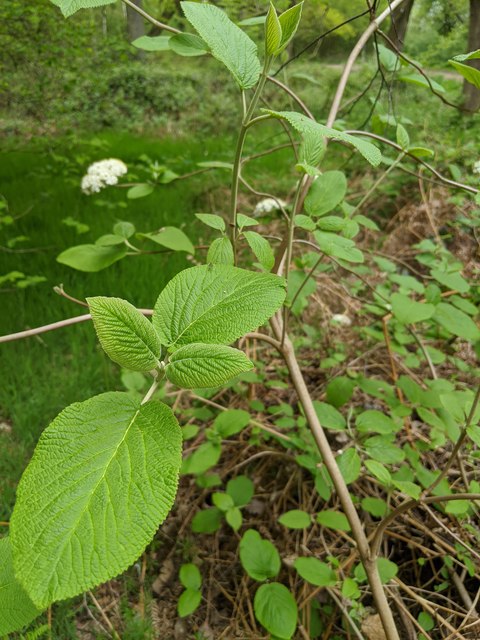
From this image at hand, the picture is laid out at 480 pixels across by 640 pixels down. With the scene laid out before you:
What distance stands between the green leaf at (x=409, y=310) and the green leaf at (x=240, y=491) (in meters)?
0.60

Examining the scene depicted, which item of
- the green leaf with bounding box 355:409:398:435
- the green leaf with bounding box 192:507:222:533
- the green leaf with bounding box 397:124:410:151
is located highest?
the green leaf with bounding box 397:124:410:151

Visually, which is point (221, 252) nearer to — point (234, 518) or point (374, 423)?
point (374, 423)

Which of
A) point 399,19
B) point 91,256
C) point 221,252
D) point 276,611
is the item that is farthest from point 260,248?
point 399,19

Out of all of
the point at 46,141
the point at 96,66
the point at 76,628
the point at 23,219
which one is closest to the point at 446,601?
the point at 76,628

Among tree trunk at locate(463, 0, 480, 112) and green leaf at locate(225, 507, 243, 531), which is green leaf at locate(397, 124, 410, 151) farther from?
tree trunk at locate(463, 0, 480, 112)

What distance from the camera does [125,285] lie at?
223 centimetres

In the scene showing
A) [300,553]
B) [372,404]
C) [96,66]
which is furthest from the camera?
[96,66]

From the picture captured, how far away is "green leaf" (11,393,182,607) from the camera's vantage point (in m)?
0.31

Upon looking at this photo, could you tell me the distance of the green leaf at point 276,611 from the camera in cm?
89

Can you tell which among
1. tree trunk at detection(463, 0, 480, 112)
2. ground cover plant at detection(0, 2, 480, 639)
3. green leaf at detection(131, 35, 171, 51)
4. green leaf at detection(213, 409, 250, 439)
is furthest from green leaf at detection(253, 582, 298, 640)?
tree trunk at detection(463, 0, 480, 112)

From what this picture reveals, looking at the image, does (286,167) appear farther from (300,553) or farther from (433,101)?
(300,553)

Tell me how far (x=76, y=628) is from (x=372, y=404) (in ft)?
3.45

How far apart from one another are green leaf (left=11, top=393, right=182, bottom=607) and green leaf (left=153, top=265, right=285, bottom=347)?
0.34 feet

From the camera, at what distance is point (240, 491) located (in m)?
1.17
